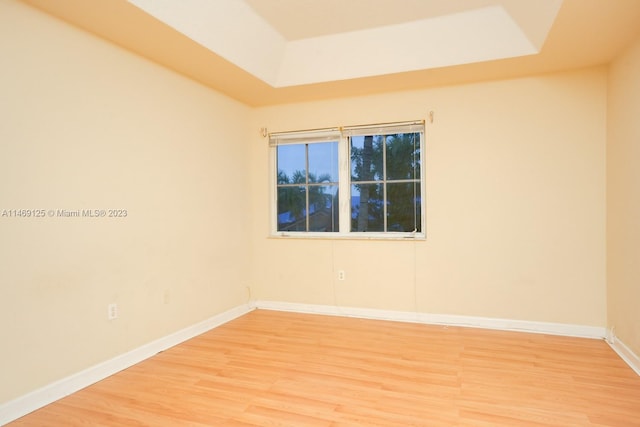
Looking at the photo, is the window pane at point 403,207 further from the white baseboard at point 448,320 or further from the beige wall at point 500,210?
the white baseboard at point 448,320

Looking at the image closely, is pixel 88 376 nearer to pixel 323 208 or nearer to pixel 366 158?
pixel 323 208

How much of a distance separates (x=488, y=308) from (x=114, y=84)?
381 cm

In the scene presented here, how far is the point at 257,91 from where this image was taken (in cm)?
407

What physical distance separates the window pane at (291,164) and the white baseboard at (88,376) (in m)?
1.81

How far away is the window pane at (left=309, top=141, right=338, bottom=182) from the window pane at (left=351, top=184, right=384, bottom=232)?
31cm

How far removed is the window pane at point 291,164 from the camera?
4.55 metres

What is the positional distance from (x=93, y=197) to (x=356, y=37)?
256 centimetres

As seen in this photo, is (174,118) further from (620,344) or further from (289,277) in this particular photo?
(620,344)

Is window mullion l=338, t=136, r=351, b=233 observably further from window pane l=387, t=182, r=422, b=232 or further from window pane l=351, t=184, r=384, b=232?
window pane l=387, t=182, r=422, b=232

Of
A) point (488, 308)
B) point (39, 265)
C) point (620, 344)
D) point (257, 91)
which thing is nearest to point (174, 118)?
point (257, 91)

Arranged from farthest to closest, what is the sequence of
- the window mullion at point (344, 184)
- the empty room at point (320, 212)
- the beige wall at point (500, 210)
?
the window mullion at point (344, 184), the beige wall at point (500, 210), the empty room at point (320, 212)

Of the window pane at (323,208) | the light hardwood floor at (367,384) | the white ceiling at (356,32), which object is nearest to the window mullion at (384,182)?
the window pane at (323,208)

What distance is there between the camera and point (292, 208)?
15.1 ft

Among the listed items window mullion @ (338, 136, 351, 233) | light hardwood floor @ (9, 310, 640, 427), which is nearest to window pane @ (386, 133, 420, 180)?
window mullion @ (338, 136, 351, 233)
